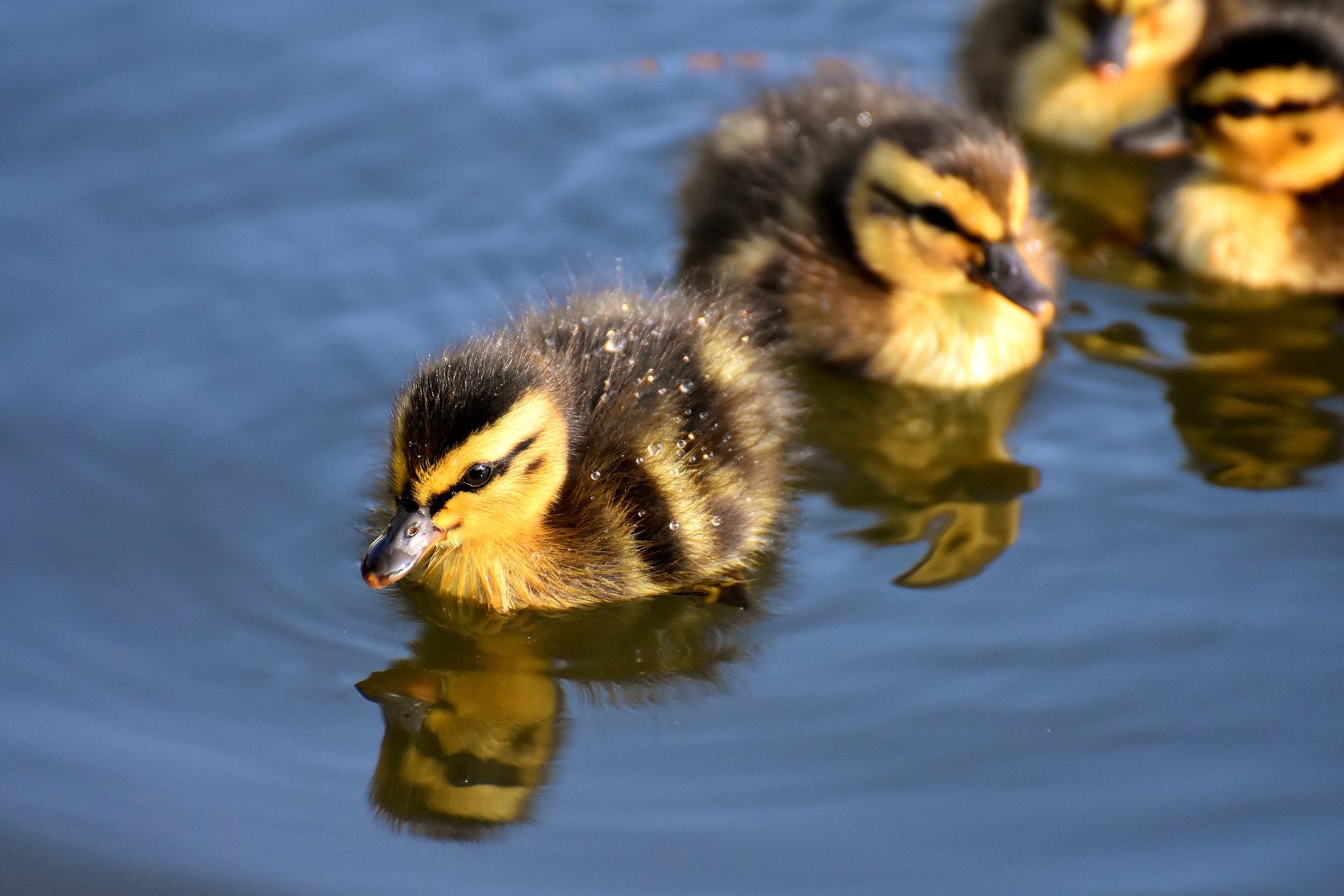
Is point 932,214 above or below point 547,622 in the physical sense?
→ above

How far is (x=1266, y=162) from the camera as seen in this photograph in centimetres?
457

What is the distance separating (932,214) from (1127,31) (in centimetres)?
149

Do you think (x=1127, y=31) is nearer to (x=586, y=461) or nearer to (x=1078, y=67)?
(x=1078, y=67)

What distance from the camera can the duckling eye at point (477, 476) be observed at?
310 centimetres

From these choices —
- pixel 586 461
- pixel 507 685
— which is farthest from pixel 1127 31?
pixel 507 685

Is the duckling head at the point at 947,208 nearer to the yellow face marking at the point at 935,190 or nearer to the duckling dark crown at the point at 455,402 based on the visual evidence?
the yellow face marking at the point at 935,190

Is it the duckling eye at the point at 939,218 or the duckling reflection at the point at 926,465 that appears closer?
the duckling reflection at the point at 926,465

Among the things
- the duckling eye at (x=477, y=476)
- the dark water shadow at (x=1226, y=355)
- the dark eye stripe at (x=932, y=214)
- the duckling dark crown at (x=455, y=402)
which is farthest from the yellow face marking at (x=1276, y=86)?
the duckling eye at (x=477, y=476)

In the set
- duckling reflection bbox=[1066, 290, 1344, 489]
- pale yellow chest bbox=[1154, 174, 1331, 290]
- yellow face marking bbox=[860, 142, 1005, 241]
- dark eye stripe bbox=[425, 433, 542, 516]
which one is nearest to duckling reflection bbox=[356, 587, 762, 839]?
dark eye stripe bbox=[425, 433, 542, 516]

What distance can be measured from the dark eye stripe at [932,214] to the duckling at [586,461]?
2.03 ft

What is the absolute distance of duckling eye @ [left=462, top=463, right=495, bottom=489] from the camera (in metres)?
3.10

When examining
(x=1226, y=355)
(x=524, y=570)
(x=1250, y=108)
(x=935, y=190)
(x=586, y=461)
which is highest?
(x=1250, y=108)

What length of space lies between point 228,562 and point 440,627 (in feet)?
1.56

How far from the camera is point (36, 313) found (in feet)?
13.8
